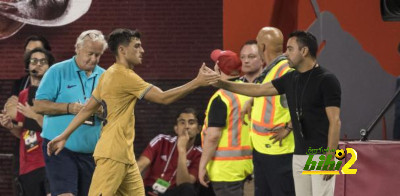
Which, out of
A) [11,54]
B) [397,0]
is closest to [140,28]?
[11,54]

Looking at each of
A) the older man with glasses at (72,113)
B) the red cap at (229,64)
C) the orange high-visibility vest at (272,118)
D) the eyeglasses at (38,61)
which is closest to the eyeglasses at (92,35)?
the older man with glasses at (72,113)

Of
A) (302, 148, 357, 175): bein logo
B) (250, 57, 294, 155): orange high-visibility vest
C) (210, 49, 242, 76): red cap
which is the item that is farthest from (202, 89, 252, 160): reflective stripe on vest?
(302, 148, 357, 175): bein logo

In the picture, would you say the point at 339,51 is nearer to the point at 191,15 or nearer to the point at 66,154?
the point at 191,15

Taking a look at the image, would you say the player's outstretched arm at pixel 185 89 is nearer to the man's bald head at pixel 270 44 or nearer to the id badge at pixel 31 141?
the man's bald head at pixel 270 44

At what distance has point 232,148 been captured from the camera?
232 inches

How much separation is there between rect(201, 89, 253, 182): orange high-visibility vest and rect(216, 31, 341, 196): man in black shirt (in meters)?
0.91

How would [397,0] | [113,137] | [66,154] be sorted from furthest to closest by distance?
[397,0] → [66,154] → [113,137]

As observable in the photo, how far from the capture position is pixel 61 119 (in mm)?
5602

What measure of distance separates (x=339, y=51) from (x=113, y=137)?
2553mm

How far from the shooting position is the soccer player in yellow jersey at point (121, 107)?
4.79 metres

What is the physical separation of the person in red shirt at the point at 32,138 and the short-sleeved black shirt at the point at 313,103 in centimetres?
247

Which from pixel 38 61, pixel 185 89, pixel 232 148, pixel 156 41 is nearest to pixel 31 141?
pixel 38 61

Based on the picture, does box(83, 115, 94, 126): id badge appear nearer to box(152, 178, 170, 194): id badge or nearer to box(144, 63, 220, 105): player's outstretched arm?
box(144, 63, 220, 105): player's outstretched arm

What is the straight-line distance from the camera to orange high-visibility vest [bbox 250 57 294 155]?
17.7ft
